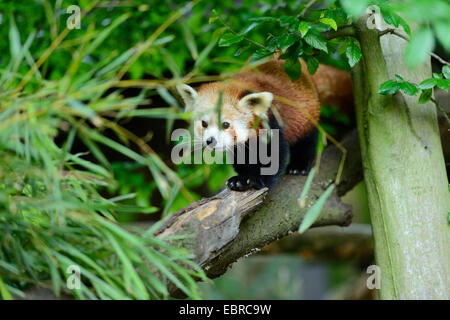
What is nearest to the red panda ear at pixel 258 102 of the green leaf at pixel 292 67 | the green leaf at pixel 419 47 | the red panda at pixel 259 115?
the red panda at pixel 259 115

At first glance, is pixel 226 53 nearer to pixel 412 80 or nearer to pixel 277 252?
pixel 412 80

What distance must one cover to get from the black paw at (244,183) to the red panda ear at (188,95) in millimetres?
583

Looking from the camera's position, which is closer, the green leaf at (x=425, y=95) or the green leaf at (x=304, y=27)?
the green leaf at (x=304, y=27)

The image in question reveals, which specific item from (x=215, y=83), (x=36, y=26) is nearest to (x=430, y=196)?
(x=215, y=83)

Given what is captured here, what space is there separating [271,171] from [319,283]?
18.8ft

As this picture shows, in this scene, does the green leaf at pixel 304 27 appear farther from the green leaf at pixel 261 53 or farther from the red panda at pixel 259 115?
the red panda at pixel 259 115

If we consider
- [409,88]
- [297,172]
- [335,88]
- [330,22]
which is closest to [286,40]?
[330,22]

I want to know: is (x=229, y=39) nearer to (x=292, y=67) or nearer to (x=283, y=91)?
(x=292, y=67)

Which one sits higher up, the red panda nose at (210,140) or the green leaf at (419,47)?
the red panda nose at (210,140)

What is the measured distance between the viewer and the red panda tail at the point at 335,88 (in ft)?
10.8

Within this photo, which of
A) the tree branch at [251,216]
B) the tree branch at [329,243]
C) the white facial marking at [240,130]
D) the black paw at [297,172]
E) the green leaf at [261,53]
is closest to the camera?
the tree branch at [251,216]

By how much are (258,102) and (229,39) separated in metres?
0.54

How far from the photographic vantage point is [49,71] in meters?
3.43

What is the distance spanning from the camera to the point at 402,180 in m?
2.18
